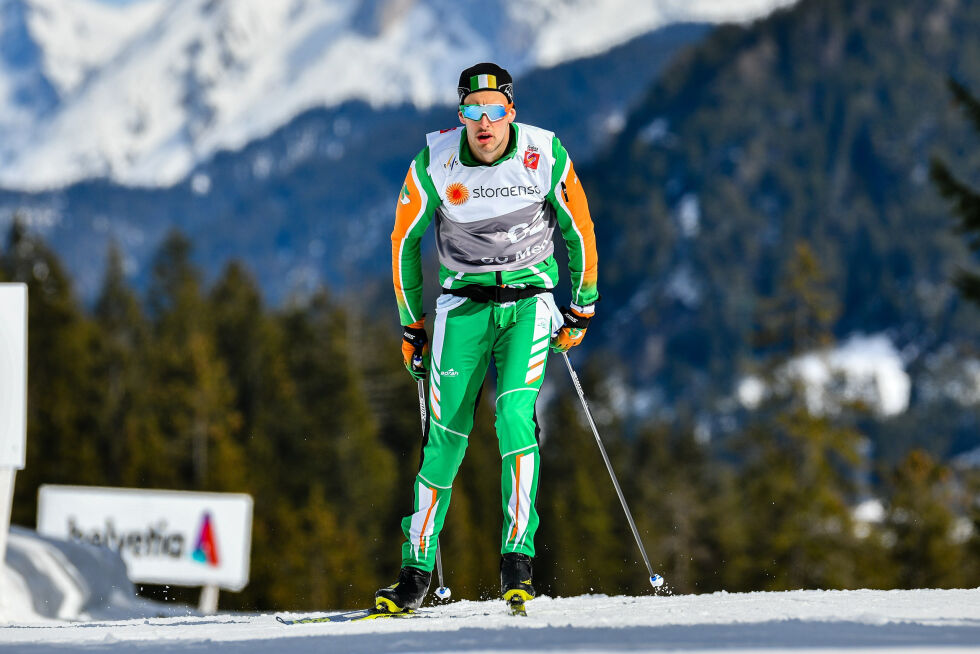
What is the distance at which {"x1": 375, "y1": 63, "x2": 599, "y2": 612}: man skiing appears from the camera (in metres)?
5.68

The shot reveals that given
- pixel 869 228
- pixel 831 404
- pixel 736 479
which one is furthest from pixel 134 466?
pixel 869 228

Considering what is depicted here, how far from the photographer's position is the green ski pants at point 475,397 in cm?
571

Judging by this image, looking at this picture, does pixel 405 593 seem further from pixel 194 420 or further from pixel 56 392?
pixel 56 392

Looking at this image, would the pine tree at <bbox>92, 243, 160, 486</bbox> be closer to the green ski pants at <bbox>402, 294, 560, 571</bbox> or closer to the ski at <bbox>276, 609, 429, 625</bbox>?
the ski at <bbox>276, 609, 429, 625</bbox>

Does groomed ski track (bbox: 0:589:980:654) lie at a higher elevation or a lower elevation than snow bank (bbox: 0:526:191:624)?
lower

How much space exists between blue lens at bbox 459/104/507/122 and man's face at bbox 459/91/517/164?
0.05 feet

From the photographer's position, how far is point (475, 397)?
593 centimetres

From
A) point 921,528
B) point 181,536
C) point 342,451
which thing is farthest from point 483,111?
point 342,451

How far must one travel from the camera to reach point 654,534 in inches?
2114

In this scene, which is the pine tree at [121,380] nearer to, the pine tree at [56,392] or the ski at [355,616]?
the pine tree at [56,392]

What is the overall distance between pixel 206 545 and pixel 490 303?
15579 mm

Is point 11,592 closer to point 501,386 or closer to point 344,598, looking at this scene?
point 501,386

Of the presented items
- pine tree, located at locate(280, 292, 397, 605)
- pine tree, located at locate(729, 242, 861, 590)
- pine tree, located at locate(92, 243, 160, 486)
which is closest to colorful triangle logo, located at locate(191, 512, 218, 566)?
pine tree, located at locate(729, 242, 861, 590)

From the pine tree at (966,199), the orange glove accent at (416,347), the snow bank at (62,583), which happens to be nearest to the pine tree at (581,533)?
the pine tree at (966,199)
